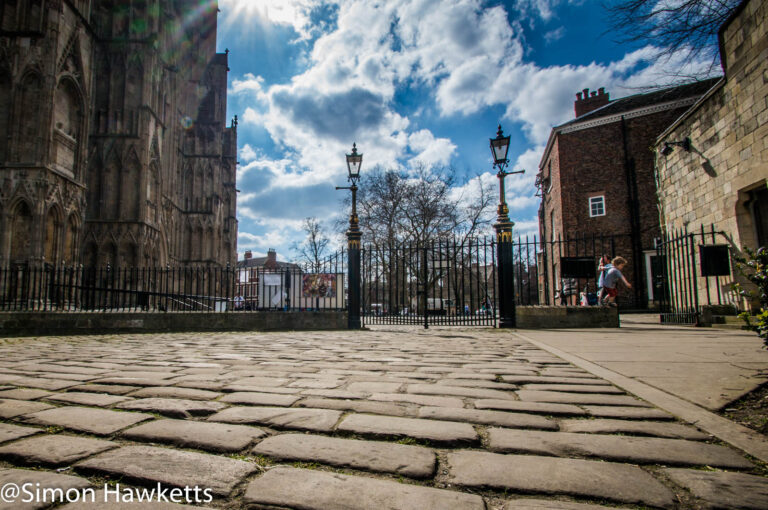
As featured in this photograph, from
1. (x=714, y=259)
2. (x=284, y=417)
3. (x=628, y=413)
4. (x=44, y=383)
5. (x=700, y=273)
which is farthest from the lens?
(x=700, y=273)

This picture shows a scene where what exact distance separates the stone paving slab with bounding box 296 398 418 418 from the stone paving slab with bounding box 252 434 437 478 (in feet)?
1.48

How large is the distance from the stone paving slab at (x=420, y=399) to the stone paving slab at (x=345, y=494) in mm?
1072

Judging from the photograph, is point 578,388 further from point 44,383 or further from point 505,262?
point 505,262

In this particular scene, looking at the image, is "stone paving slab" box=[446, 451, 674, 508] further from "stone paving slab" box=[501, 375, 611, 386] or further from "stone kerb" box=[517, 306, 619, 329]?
"stone kerb" box=[517, 306, 619, 329]

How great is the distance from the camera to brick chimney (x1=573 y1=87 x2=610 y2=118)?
23.1m

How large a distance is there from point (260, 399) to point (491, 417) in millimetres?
1313

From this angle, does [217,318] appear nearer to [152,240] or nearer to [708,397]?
[708,397]

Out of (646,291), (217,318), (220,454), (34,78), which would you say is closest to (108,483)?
(220,454)

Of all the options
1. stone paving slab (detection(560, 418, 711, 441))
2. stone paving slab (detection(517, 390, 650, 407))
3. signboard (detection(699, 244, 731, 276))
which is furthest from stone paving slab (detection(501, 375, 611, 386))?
signboard (detection(699, 244, 731, 276))

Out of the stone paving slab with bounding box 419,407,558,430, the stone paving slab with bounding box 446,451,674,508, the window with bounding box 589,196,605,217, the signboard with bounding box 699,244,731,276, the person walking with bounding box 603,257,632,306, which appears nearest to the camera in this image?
the stone paving slab with bounding box 446,451,674,508

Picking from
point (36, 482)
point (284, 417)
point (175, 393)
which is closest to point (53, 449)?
point (36, 482)

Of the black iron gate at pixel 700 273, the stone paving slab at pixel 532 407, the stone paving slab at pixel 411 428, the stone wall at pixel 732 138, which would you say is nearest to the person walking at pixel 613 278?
the black iron gate at pixel 700 273

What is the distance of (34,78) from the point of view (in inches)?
726

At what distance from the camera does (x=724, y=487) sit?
1281mm
